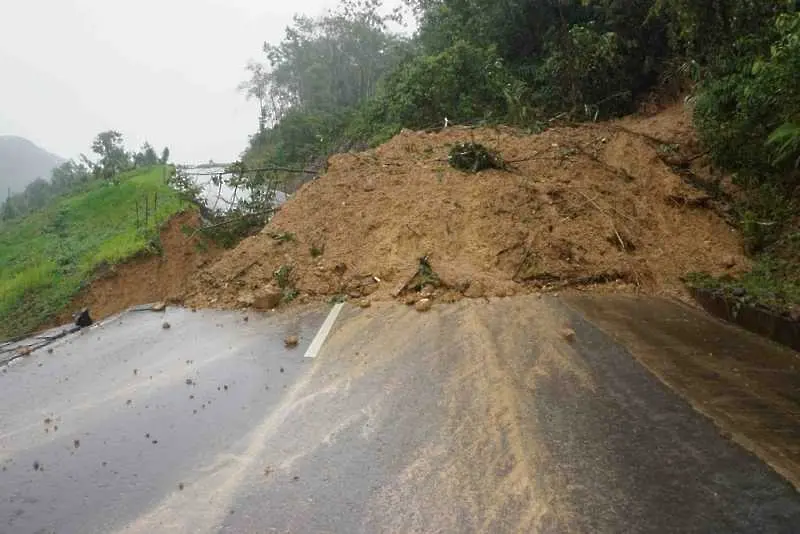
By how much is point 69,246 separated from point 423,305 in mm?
14903

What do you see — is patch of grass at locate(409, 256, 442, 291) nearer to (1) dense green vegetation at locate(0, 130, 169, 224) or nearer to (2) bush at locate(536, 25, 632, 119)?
(2) bush at locate(536, 25, 632, 119)

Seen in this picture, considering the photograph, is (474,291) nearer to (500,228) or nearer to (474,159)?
(500,228)

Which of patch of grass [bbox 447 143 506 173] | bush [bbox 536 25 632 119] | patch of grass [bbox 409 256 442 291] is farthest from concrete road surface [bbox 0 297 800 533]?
bush [bbox 536 25 632 119]

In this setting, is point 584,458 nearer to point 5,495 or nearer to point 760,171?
point 5,495

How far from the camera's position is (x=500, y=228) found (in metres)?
9.25

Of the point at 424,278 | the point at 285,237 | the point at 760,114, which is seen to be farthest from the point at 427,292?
the point at 760,114

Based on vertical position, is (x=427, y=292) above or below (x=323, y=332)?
above

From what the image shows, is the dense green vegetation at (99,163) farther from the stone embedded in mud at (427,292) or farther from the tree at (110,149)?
the stone embedded in mud at (427,292)

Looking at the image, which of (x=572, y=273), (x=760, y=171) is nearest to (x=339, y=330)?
(x=572, y=273)

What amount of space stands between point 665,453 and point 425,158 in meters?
8.11

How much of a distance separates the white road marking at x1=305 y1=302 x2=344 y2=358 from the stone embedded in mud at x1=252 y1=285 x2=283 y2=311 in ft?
3.37

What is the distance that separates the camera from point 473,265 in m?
8.75

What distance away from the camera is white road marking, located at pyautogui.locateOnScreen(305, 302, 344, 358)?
7121mm

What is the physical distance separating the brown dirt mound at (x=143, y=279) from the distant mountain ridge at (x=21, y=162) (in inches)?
3709
